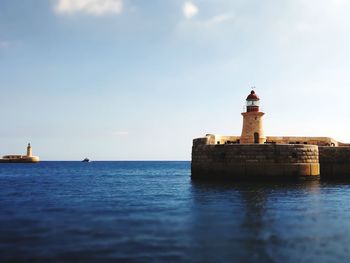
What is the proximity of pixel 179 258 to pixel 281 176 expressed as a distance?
1799cm

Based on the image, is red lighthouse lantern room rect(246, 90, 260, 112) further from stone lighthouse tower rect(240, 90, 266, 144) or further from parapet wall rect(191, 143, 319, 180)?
parapet wall rect(191, 143, 319, 180)

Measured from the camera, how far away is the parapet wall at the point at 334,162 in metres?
28.3

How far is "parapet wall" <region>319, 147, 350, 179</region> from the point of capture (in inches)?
1116

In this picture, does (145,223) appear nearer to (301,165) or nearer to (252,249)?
(252,249)

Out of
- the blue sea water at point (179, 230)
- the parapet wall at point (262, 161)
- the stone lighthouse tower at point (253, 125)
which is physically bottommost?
the blue sea water at point (179, 230)

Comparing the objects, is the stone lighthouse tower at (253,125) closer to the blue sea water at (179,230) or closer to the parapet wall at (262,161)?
the parapet wall at (262,161)

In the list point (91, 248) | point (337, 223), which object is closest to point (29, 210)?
point (91, 248)

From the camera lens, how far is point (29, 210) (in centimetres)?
1509

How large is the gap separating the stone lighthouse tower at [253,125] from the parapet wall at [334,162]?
452 cm

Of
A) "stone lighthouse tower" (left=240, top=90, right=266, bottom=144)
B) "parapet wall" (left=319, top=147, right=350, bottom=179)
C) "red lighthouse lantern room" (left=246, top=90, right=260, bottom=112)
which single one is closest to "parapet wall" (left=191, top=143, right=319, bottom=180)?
"parapet wall" (left=319, top=147, right=350, bottom=179)

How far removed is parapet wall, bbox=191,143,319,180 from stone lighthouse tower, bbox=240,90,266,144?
194 inches

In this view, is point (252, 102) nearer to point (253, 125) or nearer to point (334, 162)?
point (253, 125)

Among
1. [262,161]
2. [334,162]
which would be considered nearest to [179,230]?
[262,161]

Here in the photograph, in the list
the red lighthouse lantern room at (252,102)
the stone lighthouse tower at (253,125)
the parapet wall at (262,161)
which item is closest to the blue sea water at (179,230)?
the parapet wall at (262,161)
